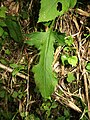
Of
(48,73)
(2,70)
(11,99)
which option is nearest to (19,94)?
(11,99)

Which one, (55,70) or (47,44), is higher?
(47,44)

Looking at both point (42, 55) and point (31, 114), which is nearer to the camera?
point (42, 55)

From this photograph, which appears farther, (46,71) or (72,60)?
(72,60)

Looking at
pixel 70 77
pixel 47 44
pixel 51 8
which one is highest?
pixel 51 8

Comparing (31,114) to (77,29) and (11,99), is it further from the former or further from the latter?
Result: (77,29)

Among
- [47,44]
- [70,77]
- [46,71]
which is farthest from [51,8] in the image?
[70,77]

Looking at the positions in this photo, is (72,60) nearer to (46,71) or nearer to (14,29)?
(46,71)
